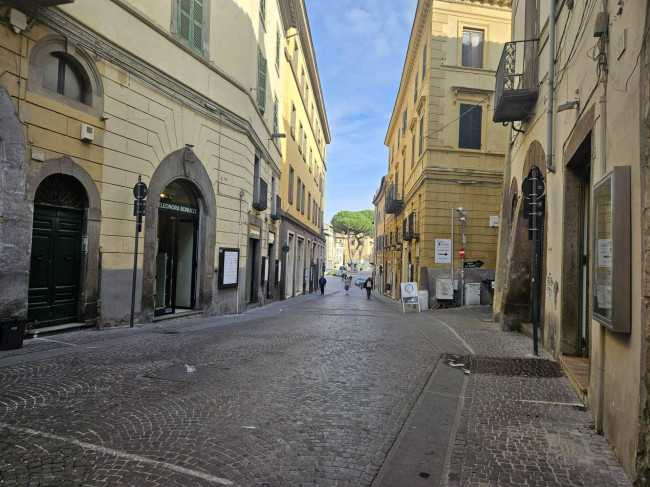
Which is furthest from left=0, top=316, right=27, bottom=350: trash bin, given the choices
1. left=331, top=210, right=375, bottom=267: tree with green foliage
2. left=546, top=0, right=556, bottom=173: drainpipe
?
left=331, top=210, right=375, bottom=267: tree with green foliage

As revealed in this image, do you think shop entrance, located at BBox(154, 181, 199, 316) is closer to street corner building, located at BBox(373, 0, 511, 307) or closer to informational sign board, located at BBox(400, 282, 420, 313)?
informational sign board, located at BBox(400, 282, 420, 313)

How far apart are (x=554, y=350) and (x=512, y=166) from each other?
621 centimetres

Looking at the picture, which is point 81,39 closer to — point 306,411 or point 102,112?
point 102,112

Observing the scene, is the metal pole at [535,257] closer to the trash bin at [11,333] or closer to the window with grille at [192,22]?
the trash bin at [11,333]

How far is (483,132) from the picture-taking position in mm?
19031

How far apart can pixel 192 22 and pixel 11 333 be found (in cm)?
874

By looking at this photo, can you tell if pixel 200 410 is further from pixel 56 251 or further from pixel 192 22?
pixel 192 22

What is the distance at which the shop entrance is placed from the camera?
11.4 metres

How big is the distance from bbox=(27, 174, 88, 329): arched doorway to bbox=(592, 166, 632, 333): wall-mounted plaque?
8180mm

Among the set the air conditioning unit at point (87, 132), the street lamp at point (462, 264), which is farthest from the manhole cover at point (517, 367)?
the street lamp at point (462, 264)

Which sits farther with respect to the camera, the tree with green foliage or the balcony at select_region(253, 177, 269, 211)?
the tree with green foliage

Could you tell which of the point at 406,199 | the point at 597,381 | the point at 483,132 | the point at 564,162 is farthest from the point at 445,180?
the point at 597,381

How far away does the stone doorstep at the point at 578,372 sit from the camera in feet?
15.8

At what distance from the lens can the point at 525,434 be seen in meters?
3.81
